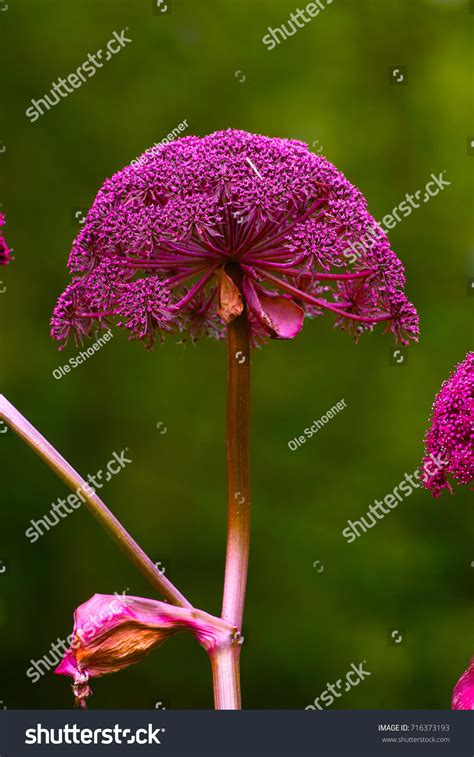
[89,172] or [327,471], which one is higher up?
[89,172]

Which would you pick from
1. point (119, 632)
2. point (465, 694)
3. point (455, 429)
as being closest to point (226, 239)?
point (455, 429)

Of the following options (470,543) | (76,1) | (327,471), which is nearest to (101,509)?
(327,471)

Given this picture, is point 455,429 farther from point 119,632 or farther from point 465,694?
point 119,632

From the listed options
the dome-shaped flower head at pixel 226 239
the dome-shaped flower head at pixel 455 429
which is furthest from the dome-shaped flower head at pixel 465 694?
the dome-shaped flower head at pixel 226 239

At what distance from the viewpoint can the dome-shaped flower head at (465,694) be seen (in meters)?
1.06

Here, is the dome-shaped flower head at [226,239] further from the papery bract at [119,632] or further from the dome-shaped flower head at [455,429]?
the papery bract at [119,632]

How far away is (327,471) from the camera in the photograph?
2.48 metres

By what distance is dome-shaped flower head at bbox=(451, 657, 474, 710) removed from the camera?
1060 mm

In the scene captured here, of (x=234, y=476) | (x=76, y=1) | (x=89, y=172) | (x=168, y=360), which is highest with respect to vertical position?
(x=76, y=1)

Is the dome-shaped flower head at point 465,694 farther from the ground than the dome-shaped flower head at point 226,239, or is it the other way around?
the dome-shaped flower head at point 226,239

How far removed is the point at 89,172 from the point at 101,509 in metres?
1.62

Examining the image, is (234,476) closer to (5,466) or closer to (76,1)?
(5,466)

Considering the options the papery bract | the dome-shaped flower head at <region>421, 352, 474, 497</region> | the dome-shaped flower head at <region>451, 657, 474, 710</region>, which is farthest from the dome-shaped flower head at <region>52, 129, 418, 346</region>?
the dome-shaped flower head at <region>451, 657, 474, 710</region>

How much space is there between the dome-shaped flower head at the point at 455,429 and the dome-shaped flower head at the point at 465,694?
225 mm
